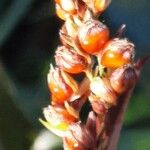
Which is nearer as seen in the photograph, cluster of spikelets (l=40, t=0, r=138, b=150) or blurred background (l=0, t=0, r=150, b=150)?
cluster of spikelets (l=40, t=0, r=138, b=150)

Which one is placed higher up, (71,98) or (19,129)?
(71,98)

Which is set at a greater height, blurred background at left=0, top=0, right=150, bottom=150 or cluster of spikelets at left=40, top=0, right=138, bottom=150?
cluster of spikelets at left=40, top=0, right=138, bottom=150

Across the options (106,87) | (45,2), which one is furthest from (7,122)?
(106,87)

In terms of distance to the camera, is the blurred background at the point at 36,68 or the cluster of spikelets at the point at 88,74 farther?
the blurred background at the point at 36,68

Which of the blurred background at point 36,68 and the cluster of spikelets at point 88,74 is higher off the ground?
the cluster of spikelets at point 88,74

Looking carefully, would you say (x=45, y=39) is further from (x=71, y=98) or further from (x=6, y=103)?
(x=71, y=98)
